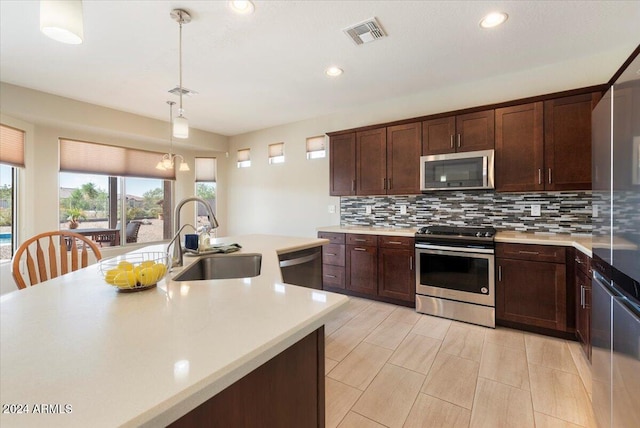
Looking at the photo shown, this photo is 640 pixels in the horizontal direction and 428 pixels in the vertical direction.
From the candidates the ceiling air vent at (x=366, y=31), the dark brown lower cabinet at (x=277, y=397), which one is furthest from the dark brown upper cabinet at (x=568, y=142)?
the dark brown lower cabinet at (x=277, y=397)

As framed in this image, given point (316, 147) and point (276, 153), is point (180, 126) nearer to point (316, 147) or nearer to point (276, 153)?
point (316, 147)

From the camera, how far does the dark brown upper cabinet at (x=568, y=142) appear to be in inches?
101

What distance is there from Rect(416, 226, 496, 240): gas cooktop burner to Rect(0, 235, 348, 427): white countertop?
7.99 ft

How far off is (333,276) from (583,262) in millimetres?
2548

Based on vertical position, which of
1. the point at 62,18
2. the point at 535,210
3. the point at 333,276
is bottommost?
the point at 333,276

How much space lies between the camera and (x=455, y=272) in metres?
2.96

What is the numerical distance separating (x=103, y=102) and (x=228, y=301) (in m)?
4.44

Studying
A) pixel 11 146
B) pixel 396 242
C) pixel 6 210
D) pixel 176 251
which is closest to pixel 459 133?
pixel 396 242

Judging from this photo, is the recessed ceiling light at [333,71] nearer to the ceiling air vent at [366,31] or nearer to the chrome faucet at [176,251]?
the ceiling air vent at [366,31]

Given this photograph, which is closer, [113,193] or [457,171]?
[457,171]

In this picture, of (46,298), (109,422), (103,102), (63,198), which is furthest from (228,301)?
(63,198)

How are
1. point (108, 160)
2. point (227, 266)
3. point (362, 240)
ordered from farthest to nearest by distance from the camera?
point (108, 160)
point (362, 240)
point (227, 266)

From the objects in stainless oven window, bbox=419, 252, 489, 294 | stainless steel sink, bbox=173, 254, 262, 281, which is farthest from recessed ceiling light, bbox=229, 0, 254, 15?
stainless oven window, bbox=419, 252, 489, 294

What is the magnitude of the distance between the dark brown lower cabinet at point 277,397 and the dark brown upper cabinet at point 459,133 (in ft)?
9.57
